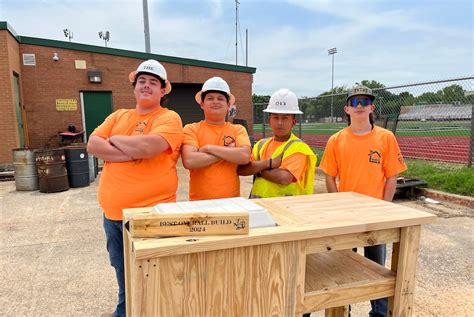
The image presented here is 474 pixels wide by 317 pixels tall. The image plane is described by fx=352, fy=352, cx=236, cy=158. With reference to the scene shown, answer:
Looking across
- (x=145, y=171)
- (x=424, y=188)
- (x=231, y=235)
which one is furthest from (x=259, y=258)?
(x=424, y=188)

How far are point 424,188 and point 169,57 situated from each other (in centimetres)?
1135

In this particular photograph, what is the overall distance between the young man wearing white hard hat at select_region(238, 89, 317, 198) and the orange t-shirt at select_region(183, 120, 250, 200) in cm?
14

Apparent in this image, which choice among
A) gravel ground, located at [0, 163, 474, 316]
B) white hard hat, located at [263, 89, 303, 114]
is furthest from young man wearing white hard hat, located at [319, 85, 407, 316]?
gravel ground, located at [0, 163, 474, 316]

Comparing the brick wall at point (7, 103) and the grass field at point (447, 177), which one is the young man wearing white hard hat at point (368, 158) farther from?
the brick wall at point (7, 103)

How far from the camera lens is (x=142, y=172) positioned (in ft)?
7.63

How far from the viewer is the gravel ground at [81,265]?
122 inches

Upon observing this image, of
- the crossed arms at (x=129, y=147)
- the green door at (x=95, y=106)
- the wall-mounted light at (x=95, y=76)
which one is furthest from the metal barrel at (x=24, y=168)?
the crossed arms at (x=129, y=147)

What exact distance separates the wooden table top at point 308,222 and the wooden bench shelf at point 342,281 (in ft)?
1.10

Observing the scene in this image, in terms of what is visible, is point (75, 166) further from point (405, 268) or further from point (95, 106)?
point (405, 268)

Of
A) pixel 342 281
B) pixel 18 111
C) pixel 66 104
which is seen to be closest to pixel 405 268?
pixel 342 281

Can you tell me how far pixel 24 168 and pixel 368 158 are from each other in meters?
8.40

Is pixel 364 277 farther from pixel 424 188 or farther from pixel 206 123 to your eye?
pixel 424 188

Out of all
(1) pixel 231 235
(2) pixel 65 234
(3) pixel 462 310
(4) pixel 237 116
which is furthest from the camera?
(4) pixel 237 116

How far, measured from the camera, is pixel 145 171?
2.33 metres
